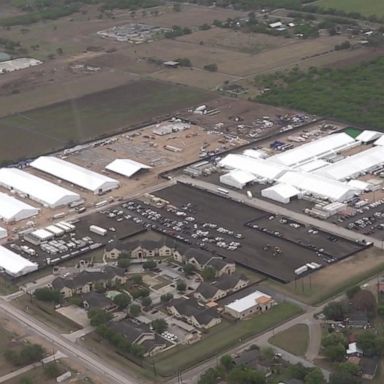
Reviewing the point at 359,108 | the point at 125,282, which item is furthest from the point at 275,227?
the point at 359,108

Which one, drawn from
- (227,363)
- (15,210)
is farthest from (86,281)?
(15,210)

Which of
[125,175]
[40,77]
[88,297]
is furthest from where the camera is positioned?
[40,77]

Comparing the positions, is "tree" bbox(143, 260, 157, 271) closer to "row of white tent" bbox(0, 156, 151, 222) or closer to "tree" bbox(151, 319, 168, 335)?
"tree" bbox(151, 319, 168, 335)

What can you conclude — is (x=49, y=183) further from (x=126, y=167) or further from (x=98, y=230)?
(x=98, y=230)

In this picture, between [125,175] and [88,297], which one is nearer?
[88,297]

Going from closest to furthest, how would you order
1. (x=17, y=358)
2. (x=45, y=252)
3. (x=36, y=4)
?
(x=17, y=358) < (x=45, y=252) < (x=36, y=4)

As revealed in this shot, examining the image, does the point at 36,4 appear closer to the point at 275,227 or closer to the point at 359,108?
the point at 359,108
